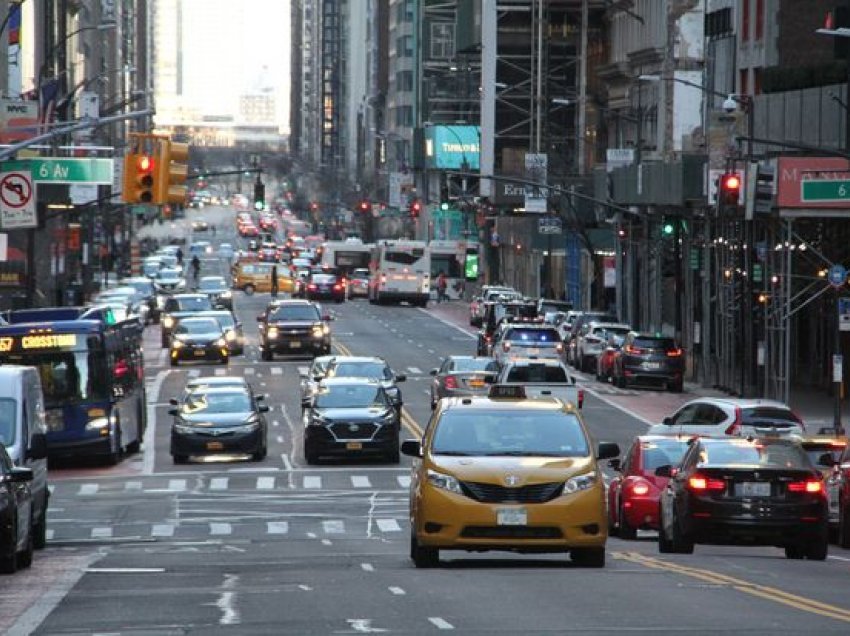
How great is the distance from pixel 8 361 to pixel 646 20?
2625 inches

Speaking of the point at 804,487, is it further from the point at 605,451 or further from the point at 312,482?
the point at 312,482

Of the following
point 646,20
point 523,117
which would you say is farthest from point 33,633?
point 523,117

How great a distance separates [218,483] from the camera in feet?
140

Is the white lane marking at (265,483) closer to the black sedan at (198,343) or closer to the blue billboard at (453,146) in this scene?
the black sedan at (198,343)

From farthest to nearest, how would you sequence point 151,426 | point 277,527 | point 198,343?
point 198,343 → point 151,426 → point 277,527

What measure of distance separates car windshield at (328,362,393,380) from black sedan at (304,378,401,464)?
7.04 meters

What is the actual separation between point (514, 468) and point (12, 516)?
5.19m

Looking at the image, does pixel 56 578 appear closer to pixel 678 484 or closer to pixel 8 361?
pixel 678 484

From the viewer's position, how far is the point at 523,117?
5743 inches

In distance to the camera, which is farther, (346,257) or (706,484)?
(346,257)

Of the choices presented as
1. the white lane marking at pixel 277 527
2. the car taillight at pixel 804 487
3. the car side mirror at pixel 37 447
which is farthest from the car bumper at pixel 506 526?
the white lane marking at pixel 277 527

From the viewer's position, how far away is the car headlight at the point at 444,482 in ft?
72.3

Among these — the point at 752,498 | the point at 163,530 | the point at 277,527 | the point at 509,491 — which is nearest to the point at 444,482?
the point at 509,491

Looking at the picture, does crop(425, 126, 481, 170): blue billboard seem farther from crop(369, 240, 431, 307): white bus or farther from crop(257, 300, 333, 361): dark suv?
crop(257, 300, 333, 361): dark suv
